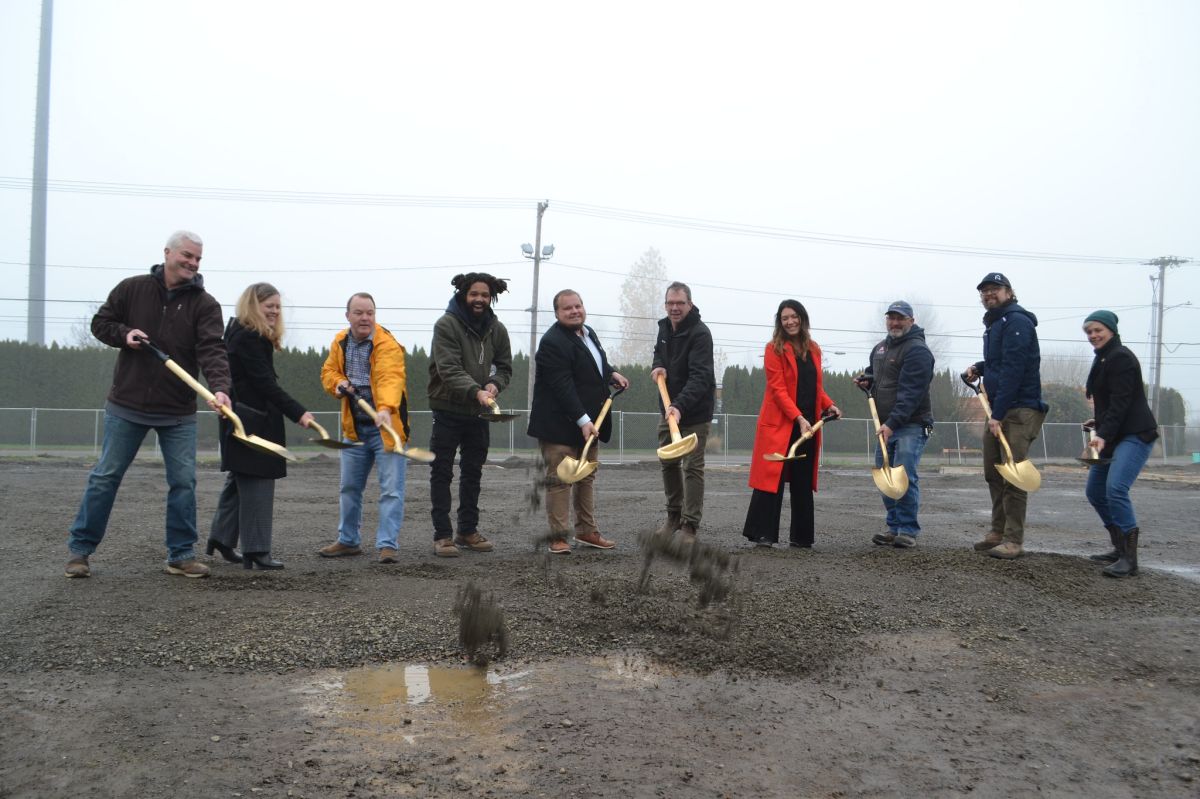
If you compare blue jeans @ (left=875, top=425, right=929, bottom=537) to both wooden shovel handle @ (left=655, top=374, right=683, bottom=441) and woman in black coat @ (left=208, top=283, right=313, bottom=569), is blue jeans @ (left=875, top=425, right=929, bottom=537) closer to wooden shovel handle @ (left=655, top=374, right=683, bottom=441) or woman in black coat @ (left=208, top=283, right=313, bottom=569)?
wooden shovel handle @ (left=655, top=374, right=683, bottom=441)

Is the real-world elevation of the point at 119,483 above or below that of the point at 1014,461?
below

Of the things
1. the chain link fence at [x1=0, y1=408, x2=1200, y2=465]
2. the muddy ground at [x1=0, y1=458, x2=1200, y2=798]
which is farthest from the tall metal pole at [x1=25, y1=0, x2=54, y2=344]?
the muddy ground at [x1=0, y1=458, x2=1200, y2=798]

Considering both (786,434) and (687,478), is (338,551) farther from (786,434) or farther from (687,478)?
(786,434)

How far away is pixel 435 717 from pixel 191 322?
349cm

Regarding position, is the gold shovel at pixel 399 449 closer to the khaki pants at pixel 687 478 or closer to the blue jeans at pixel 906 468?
the khaki pants at pixel 687 478

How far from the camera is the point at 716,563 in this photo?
Answer: 587 cm

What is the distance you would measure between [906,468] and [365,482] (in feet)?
14.3

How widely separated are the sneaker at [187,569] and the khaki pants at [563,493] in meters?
2.44

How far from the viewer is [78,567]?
17.7 feet

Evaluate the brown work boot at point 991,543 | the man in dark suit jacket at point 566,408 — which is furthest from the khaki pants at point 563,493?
Answer: the brown work boot at point 991,543

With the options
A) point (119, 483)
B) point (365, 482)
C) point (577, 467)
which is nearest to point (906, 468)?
point (577, 467)

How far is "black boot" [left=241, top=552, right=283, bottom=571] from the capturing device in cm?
595

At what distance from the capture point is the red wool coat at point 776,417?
7.25 meters

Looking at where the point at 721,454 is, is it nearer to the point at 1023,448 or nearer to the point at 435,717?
the point at 1023,448
